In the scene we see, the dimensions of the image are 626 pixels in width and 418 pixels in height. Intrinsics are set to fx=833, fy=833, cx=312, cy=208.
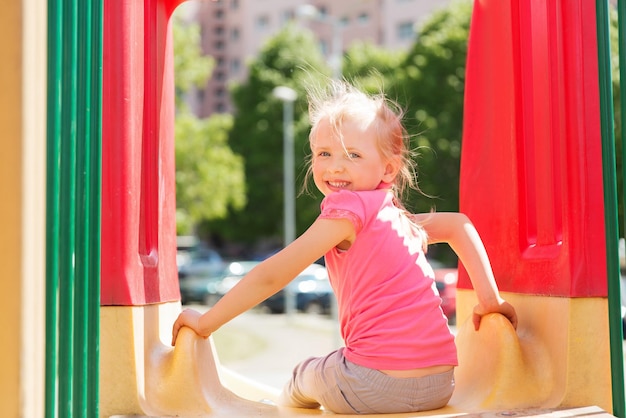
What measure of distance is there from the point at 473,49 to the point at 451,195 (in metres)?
22.2

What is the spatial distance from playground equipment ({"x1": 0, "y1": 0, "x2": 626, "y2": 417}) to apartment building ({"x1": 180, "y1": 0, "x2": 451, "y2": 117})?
35.9 m

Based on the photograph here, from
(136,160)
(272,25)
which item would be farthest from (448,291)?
(272,25)

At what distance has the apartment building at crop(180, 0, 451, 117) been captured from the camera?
4034 cm

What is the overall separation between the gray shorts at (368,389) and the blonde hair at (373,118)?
42 cm

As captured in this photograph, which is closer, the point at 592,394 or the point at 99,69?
the point at 99,69

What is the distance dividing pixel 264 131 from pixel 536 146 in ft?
98.1

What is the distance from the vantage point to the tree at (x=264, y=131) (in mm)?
32281

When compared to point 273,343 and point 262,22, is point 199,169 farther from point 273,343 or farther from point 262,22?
point 262,22

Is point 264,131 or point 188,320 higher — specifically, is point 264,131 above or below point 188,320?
above

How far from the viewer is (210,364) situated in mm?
2477

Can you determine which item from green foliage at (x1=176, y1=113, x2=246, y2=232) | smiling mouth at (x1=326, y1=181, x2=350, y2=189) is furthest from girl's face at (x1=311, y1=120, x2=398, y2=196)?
green foliage at (x1=176, y1=113, x2=246, y2=232)

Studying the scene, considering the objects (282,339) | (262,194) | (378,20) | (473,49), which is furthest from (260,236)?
(473,49)

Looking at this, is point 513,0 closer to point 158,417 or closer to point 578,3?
point 578,3

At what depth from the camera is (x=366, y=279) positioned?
2.19m
